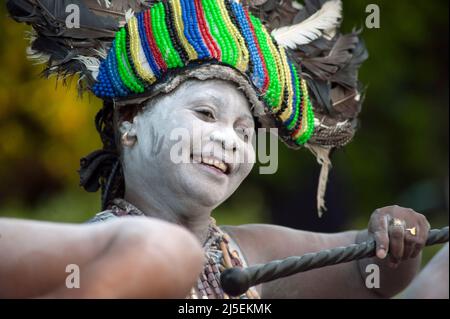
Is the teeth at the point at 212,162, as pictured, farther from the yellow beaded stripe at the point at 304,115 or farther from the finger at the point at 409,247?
the finger at the point at 409,247

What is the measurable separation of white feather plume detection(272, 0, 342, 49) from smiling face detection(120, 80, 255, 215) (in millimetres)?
396

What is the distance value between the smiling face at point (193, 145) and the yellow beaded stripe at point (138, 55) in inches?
3.1

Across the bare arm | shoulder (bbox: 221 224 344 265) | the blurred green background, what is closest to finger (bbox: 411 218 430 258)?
shoulder (bbox: 221 224 344 265)

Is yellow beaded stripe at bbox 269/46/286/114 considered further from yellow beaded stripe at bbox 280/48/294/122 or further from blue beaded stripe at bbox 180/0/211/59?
blue beaded stripe at bbox 180/0/211/59

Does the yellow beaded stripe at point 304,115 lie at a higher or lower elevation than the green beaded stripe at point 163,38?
lower

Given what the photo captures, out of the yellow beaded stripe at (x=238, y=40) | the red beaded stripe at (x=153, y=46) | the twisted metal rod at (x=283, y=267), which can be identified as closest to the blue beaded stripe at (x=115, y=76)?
the red beaded stripe at (x=153, y=46)

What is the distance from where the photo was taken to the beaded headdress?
2879 mm

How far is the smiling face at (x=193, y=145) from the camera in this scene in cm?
281

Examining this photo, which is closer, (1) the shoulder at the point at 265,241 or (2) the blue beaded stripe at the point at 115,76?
(2) the blue beaded stripe at the point at 115,76

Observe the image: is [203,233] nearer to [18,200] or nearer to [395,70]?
[18,200]

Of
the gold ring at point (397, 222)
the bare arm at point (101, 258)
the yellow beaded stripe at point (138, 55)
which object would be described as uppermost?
the yellow beaded stripe at point (138, 55)

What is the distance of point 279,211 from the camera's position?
673 centimetres

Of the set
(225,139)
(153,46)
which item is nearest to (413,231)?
(225,139)
